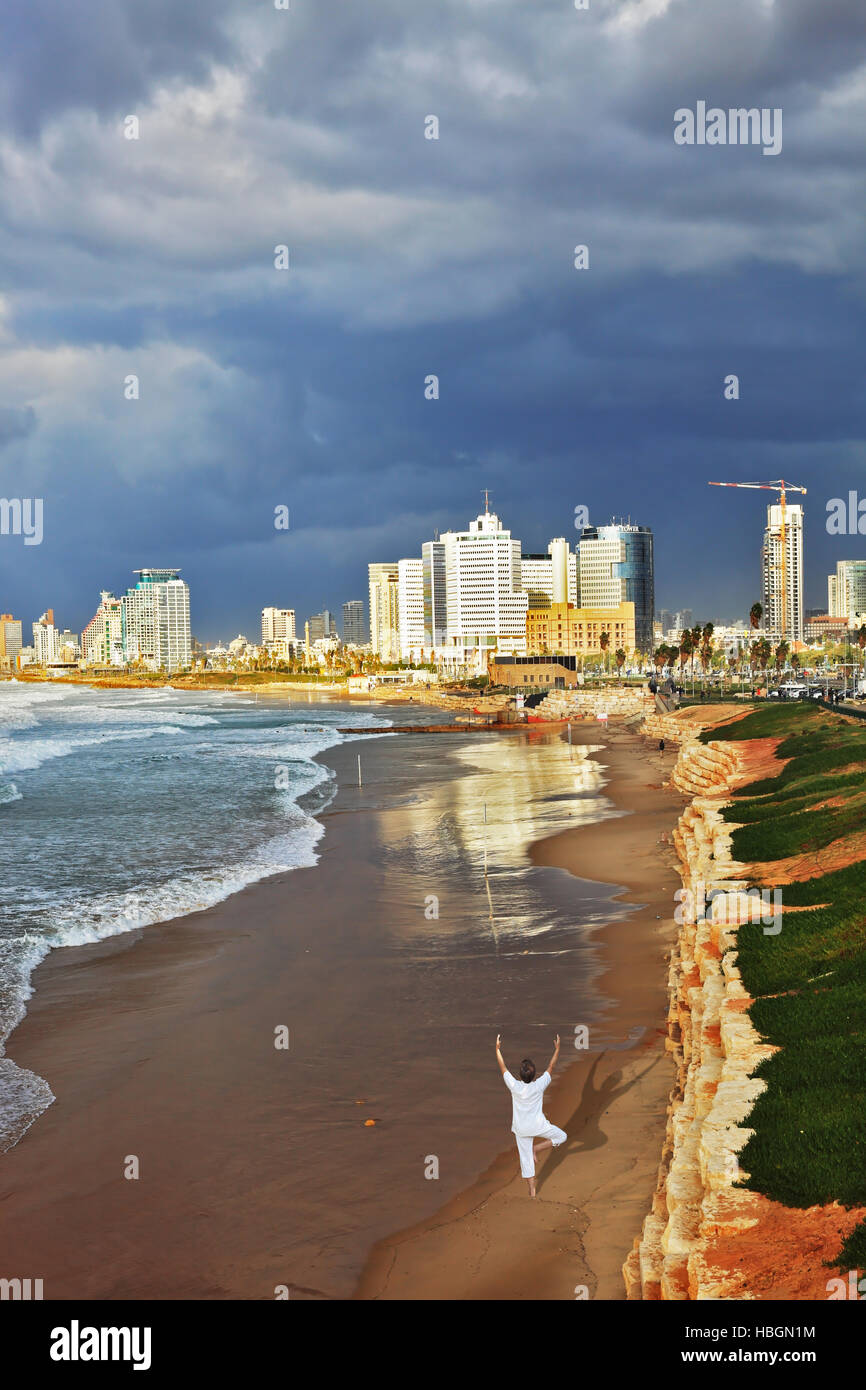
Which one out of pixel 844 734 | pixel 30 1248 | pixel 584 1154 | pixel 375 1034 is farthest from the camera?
pixel 844 734

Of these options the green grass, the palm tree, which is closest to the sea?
the green grass

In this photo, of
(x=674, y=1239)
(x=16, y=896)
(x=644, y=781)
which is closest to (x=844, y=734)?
(x=644, y=781)

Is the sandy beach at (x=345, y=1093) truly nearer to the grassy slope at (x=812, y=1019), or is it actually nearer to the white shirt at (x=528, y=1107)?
the white shirt at (x=528, y=1107)

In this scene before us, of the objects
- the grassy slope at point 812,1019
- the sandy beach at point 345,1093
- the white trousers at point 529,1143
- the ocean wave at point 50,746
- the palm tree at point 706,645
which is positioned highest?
the palm tree at point 706,645

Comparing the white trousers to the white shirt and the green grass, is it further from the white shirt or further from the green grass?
the green grass

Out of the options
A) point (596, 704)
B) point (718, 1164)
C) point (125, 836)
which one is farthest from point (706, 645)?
point (718, 1164)

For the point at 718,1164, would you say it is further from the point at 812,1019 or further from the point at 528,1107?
the point at 812,1019

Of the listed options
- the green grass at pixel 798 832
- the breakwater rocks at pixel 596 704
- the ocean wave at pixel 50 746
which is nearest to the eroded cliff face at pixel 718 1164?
the green grass at pixel 798 832
